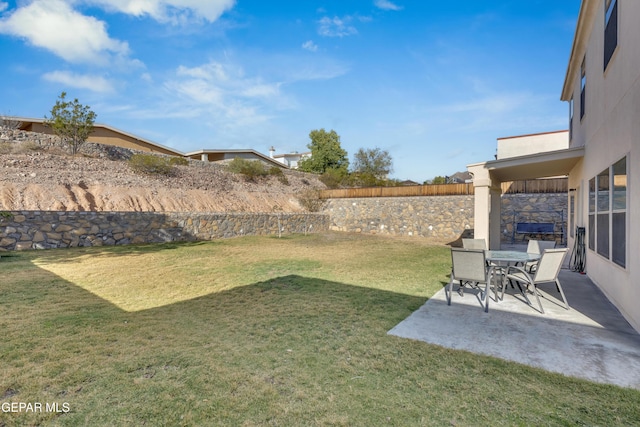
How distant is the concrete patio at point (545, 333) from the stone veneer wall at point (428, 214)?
458 inches

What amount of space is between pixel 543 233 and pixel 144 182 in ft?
65.1

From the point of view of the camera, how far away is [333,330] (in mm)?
3650

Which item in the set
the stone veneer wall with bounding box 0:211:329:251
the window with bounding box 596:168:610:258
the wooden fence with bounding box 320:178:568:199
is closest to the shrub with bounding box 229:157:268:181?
the wooden fence with bounding box 320:178:568:199

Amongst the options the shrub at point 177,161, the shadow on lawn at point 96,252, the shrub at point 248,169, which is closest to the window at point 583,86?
the shadow on lawn at point 96,252

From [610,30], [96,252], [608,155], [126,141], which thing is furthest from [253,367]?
[126,141]

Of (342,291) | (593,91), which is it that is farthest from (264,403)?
(593,91)

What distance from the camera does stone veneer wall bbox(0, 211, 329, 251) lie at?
31.3 ft

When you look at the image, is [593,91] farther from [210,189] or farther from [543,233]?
[210,189]

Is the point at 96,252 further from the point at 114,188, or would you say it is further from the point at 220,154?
the point at 220,154

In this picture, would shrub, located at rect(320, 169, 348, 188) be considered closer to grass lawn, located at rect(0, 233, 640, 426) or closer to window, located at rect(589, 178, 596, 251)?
window, located at rect(589, 178, 596, 251)

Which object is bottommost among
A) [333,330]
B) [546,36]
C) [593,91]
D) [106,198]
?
[333,330]

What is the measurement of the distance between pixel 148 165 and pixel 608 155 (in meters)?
18.6

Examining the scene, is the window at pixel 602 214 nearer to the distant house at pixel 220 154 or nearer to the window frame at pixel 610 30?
the window frame at pixel 610 30

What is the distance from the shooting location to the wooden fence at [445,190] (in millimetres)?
14859
